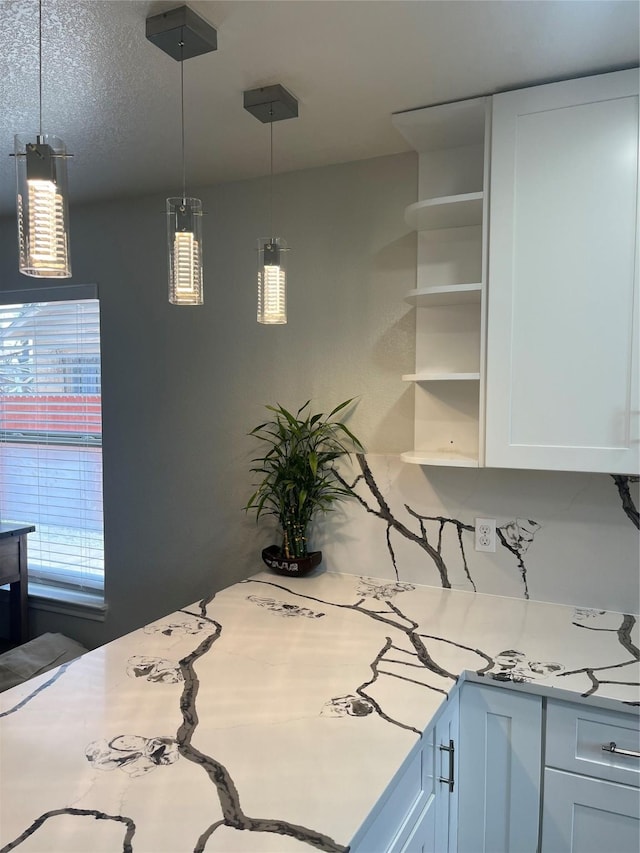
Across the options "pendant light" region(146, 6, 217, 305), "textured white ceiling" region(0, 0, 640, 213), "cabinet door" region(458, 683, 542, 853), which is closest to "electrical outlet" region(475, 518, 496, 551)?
"cabinet door" region(458, 683, 542, 853)

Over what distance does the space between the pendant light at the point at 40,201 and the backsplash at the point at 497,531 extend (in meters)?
1.46

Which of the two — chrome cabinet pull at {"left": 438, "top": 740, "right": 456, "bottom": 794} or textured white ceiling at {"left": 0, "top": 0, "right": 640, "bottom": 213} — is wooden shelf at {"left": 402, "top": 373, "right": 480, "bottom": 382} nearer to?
textured white ceiling at {"left": 0, "top": 0, "right": 640, "bottom": 213}

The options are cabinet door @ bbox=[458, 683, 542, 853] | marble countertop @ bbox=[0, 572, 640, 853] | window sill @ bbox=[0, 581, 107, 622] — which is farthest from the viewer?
window sill @ bbox=[0, 581, 107, 622]

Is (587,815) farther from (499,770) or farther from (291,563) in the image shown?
(291,563)

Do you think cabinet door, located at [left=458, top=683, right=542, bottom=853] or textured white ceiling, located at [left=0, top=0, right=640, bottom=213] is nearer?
textured white ceiling, located at [left=0, top=0, right=640, bottom=213]

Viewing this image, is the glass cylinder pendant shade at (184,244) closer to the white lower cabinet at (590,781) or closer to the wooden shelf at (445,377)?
the wooden shelf at (445,377)

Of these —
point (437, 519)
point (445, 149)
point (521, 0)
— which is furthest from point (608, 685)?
point (445, 149)

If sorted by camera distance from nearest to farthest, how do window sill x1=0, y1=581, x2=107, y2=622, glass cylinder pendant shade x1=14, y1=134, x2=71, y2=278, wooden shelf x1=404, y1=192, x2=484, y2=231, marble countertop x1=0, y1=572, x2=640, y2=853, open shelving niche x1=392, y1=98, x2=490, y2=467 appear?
marble countertop x1=0, y1=572, x2=640, y2=853, glass cylinder pendant shade x1=14, y1=134, x2=71, y2=278, wooden shelf x1=404, y1=192, x2=484, y2=231, open shelving niche x1=392, y1=98, x2=490, y2=467, window sill x1=0, y1=581, x2=107, y2=622

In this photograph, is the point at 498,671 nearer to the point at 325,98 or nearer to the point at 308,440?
the point at 308,440

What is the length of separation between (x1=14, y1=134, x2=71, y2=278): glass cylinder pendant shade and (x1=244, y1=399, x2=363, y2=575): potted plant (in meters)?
1.28

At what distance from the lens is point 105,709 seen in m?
1.32

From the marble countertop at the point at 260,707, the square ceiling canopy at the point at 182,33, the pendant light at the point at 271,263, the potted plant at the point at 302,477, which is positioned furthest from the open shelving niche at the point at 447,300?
the square ceiling canopy at the point at 182,33

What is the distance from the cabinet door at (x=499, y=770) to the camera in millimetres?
1520

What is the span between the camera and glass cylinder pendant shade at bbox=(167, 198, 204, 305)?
4.78 ft
